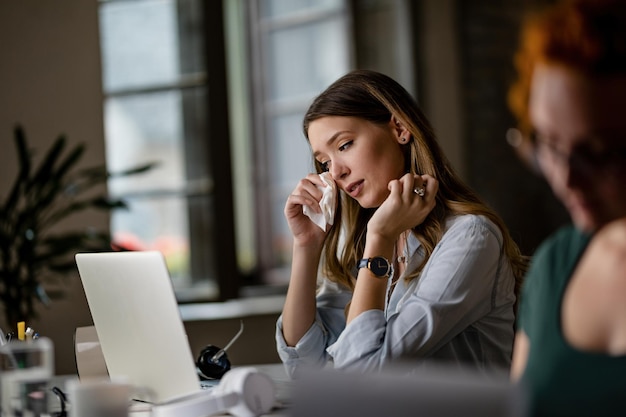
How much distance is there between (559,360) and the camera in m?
1.29

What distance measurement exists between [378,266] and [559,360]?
81cm

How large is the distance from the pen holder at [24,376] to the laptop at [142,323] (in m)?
0.27

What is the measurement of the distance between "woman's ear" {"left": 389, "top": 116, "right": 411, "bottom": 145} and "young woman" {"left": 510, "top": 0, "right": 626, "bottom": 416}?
3.06 feet

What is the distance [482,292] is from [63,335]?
2.24 meters

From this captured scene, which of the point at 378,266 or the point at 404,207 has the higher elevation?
→ the point at 404,207

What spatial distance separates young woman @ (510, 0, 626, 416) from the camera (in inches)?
47.3

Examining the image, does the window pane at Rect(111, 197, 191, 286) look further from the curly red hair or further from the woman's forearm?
the curly red hair

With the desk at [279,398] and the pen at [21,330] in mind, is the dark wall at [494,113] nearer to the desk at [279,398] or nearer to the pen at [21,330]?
the desk at [279,398]

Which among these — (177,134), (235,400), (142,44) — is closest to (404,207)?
(235,400)

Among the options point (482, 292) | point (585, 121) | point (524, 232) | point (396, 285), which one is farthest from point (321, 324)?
point (524, 232)

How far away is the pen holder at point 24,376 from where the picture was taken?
1521 millimetres

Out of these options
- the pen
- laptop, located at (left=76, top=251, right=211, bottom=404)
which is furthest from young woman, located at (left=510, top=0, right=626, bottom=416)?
the pen

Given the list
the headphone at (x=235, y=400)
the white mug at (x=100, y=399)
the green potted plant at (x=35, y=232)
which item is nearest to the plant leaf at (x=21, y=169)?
the green potted plant at (x=35, y=232)

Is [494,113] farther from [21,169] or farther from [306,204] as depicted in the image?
[306,204]
